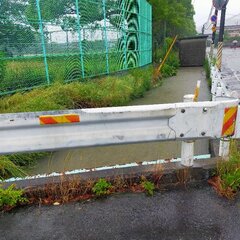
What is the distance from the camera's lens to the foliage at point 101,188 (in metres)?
2.95

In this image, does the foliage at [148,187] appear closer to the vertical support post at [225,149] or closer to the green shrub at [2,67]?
the vertical support post at [225,149]

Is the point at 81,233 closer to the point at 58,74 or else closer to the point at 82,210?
the point at 82,210

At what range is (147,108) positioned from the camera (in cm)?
277

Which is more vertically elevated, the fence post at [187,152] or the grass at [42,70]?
the grass at [42,70]

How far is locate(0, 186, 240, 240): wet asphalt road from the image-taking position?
2354 millimetres

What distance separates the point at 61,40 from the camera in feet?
29.4

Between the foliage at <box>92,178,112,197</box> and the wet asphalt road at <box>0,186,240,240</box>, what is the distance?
10 centimetres

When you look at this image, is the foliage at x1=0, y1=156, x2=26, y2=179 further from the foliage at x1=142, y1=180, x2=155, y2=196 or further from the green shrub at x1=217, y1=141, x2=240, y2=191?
the green shrub at x1=217, y1=141, x2=240, y2=191

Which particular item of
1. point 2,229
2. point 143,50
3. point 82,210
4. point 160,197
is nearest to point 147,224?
point 160,197

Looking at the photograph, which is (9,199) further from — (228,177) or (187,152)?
(228,177)

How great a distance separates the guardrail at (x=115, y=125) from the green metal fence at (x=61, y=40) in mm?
4713

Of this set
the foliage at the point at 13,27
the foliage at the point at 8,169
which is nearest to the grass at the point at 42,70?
the foliage at the point at 13,27

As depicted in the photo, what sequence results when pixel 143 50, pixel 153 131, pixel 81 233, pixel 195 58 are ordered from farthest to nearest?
pixel 195 58 → pixel 143 50 → pixel 153 131 → pixel 81 233

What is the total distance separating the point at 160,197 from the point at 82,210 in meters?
0.80
